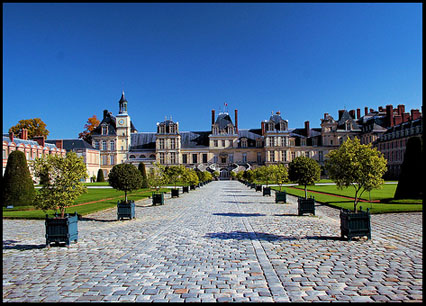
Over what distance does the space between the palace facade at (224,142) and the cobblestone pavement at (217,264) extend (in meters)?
56.9

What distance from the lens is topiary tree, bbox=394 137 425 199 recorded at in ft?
55.8

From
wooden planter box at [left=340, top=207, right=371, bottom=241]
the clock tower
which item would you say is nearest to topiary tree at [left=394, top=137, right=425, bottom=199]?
wooden planter box at [left=340, top=207, right=371, bottom=241]

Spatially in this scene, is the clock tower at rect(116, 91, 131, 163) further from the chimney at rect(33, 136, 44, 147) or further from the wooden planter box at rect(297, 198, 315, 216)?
the wooden planter box at rect(297, 198, 315, 216)

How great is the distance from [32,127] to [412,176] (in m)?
56.3

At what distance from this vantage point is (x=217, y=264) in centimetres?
638

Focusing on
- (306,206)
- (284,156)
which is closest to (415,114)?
(284,156)

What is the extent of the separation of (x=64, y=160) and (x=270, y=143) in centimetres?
6096

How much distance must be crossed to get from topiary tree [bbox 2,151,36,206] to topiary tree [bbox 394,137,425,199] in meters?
18.7

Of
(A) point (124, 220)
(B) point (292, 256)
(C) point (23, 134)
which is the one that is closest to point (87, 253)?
(B) point (292, 256)

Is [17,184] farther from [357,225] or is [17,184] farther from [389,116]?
[389,116]

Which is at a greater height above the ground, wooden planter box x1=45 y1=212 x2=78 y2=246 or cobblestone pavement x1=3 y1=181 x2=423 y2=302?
wooden planter box x1=45 y1=212 x2=78 y2=246

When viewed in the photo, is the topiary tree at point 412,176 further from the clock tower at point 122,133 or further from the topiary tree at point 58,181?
the clock tower at point 122,133

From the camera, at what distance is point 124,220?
12742 mm

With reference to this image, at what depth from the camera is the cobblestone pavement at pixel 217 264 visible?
485 cm
